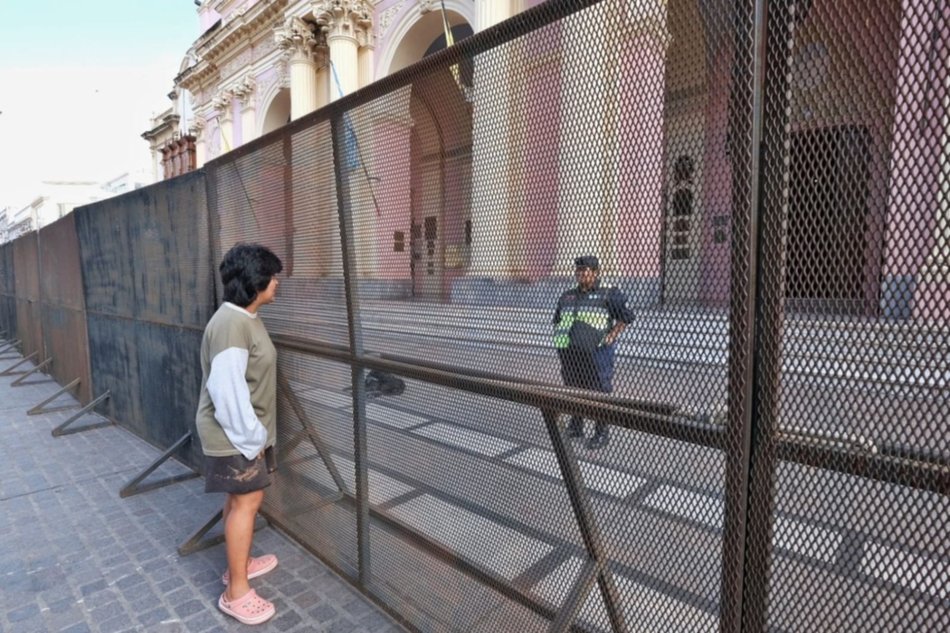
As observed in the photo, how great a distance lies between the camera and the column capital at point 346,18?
19469 mm

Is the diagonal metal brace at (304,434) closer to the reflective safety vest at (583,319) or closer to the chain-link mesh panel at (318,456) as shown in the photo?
the chain-link mesh panel at (318,456)

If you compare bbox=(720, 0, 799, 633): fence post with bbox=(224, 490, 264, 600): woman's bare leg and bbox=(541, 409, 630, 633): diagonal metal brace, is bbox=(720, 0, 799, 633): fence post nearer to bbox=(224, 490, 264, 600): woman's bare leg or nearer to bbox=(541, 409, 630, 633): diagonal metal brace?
bbox=(541, 409, 630, 633): diagonal metal brace

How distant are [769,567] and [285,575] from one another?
284cm

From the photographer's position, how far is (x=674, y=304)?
1408 mm

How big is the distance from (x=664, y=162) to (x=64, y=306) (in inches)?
352

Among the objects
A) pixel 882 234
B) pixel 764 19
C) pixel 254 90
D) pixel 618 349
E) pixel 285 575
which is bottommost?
pixel 285 575

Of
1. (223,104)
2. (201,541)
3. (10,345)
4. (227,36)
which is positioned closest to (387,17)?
(227,36)

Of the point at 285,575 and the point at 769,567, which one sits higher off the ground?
the point at 769,567

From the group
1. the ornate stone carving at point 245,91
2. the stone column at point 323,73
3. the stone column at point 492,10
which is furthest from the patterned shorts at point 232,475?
the ornate stone carving at point 245,91

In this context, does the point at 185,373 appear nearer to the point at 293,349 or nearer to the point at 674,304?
the point at 293,349

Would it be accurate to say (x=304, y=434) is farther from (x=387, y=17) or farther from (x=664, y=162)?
(x=387, y=17)

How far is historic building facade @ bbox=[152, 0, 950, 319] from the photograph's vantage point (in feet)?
3.44

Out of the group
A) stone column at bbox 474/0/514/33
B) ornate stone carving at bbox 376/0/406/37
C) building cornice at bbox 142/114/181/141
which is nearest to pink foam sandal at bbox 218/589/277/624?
stone column at bbox 474/0/514/33

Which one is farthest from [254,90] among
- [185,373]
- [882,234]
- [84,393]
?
[882,234]
